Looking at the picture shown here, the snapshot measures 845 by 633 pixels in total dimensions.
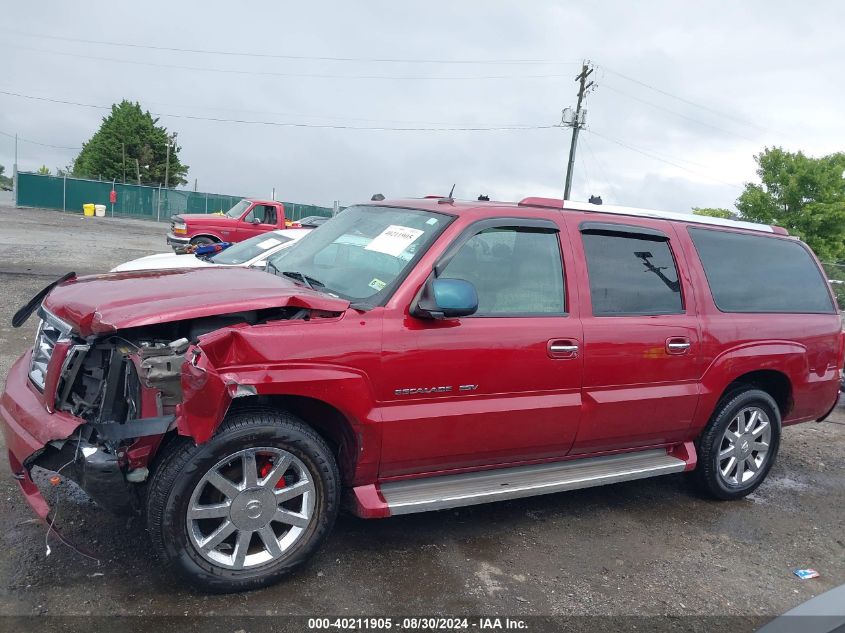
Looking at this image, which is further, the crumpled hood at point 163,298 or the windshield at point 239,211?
the windshield at point 239,211

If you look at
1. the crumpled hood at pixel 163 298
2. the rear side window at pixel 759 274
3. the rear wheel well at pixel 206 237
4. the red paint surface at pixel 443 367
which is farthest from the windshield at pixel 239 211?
the rear side window at pixel 759 274

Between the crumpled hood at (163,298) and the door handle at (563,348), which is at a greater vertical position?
the crumpled hood at (163,298)

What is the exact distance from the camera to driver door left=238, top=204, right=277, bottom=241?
17.8 m

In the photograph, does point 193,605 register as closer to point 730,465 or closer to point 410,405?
point 410,405

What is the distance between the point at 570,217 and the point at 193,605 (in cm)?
293

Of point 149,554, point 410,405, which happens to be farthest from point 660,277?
point 149,554

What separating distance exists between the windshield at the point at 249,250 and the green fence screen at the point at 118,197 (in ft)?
109

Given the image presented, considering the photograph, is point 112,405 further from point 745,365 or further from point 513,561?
point 745,365

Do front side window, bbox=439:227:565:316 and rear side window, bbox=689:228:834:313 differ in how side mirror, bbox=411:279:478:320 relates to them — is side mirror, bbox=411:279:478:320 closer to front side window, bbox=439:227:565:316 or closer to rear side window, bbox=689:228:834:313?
front side window, bbox=439:227:565:316

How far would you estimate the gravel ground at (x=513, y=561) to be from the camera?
10.5 feet

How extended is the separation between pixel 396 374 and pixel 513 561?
1299 mm

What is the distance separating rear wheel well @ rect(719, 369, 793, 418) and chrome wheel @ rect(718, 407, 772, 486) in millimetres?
167

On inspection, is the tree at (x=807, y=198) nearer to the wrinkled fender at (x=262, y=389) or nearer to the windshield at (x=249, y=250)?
the windshield at (x=249, y=250)

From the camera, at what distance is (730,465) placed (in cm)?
492
